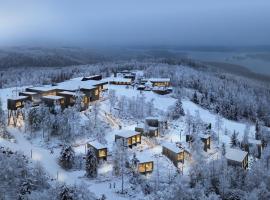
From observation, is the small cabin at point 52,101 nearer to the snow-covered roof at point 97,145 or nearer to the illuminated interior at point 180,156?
the snow-covered roof at point 97,145

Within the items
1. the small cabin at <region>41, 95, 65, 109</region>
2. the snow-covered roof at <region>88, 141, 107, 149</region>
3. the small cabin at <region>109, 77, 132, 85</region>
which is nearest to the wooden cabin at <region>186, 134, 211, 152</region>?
the snow-covered roof at <region>88, 141, 107, 149</region>

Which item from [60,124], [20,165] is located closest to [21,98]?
[60,124]

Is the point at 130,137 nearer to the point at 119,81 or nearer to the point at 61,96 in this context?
the point at 61,96

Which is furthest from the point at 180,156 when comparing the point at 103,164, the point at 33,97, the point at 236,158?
the point at 33,97

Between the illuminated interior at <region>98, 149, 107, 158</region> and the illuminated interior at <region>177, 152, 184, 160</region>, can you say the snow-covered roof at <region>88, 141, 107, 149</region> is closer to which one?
the illuminated interior at <region>98, 149, 107, 158</region>

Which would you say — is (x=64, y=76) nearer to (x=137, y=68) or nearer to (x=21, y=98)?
(x=137, y=68)

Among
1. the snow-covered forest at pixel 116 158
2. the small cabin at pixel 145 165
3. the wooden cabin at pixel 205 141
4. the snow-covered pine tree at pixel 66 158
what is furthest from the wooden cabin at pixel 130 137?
the wooden cabin at pixel 205 141
